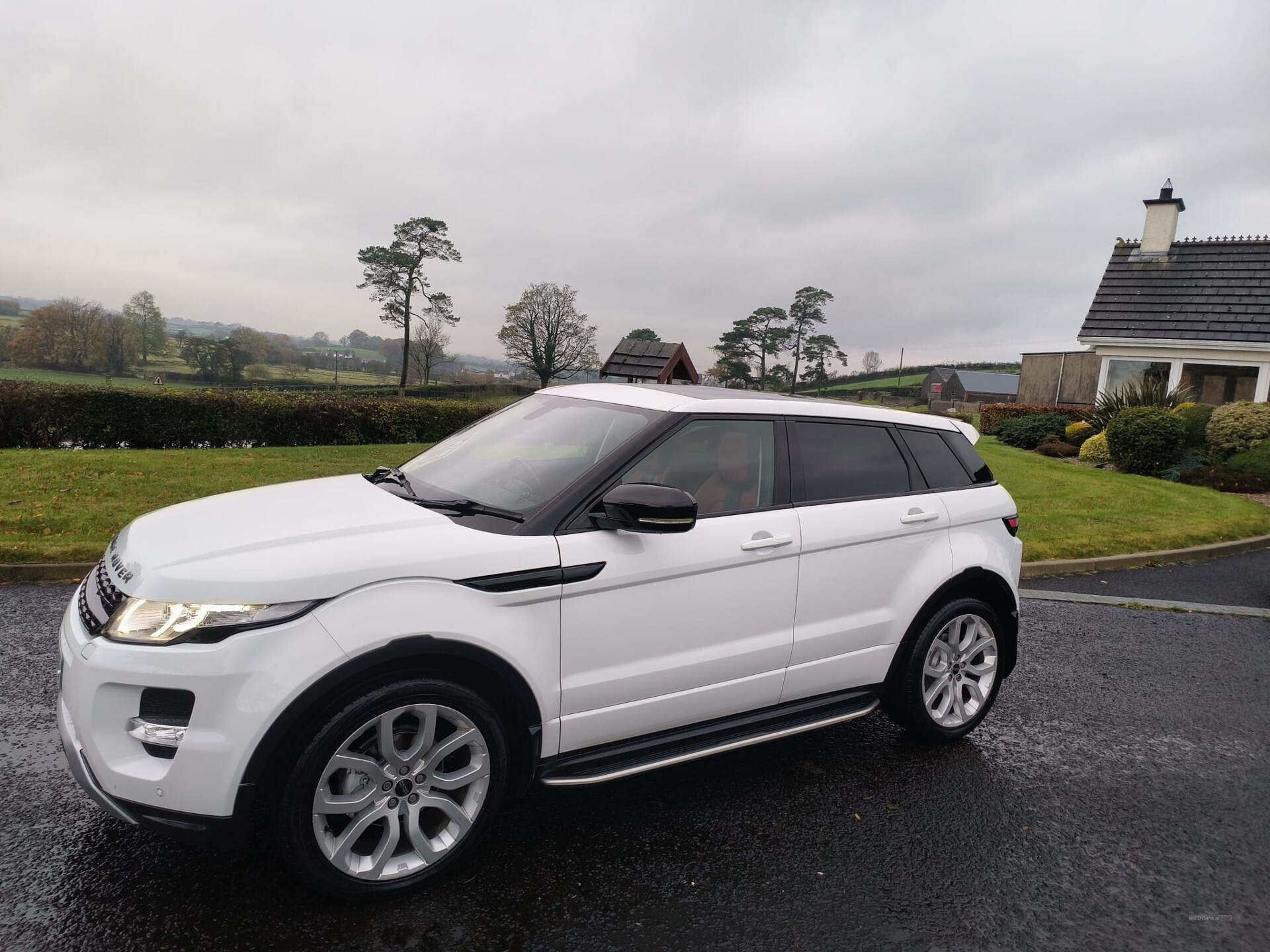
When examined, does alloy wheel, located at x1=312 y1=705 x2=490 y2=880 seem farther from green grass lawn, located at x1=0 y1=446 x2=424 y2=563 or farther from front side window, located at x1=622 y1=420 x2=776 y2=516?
green grass lawn, located at x1=0 y1=446 x2=424 y2=563

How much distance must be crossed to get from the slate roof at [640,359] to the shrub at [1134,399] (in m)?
12.2

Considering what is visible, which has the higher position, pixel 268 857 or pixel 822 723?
pixel 822 723

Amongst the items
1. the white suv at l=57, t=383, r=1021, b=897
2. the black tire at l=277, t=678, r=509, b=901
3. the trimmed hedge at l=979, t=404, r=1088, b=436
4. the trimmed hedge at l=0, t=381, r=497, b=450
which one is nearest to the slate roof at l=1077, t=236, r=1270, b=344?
the trimmed hedge at l=979, t=404, r=1088, b=436

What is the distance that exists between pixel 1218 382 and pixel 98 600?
27.5m

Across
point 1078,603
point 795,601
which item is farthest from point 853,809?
point 1078,603

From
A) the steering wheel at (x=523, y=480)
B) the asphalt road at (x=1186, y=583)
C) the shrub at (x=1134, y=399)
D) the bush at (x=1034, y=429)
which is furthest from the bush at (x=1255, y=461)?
the steering wheel at (x=523, y=480)

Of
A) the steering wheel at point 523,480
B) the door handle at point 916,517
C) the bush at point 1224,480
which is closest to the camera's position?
the steering wheel at point 523,480

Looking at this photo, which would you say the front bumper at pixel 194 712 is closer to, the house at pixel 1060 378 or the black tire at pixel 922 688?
the black tire at pixel 922 688

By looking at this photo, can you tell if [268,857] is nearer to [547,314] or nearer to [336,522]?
[336,522]

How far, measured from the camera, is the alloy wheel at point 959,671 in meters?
4.20

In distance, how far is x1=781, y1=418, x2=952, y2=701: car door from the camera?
3.66 m

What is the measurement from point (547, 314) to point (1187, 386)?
52287mm

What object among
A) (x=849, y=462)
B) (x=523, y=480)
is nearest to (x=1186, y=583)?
(x=849, y=462)

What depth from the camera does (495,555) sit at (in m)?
2.88
